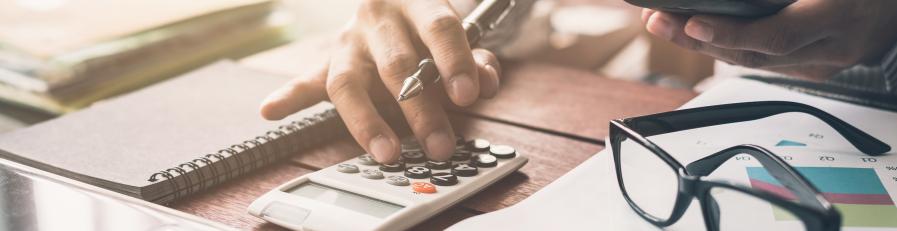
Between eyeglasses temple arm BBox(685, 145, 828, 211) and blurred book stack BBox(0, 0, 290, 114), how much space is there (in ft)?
2.06

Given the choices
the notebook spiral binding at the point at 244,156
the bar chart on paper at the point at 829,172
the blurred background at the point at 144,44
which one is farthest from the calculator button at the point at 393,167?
the blurred background at the point at 144,44

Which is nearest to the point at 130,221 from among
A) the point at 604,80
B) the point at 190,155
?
the point at 190,155

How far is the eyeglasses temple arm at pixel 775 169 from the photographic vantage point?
48 cm

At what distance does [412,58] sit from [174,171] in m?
0.21

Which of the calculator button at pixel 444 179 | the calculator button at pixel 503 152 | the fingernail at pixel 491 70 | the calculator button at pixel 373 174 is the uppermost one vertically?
the fingernail at pixel 491 70

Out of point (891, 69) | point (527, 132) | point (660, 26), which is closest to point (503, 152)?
point (527, 132)

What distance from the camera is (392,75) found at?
694 mm

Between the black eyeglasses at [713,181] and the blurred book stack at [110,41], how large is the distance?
58 cm

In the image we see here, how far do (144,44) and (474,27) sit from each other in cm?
45

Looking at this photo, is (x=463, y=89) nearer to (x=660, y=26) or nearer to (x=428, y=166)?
(x=428, y=166)

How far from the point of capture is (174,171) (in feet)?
2.01

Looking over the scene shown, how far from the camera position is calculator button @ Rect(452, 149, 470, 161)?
0.64 m

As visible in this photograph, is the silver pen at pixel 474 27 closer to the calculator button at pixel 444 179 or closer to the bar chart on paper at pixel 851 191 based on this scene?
the calculator button at pixel 444 179

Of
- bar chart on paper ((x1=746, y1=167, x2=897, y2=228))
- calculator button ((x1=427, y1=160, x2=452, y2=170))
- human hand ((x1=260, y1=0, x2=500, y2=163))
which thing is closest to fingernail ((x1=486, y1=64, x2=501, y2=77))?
human hand ((x1=260, y1=0, x2=500, y2=163))
